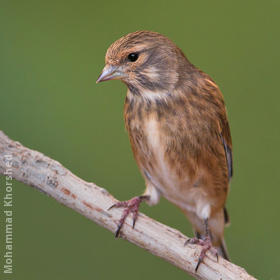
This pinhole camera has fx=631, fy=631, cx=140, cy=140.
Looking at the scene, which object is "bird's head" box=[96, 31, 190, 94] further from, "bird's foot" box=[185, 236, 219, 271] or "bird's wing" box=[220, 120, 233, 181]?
"bird's foot" box=[185, 236, 219, 271]

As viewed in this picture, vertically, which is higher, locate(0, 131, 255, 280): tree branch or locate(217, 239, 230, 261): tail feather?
locate(217, 239, 230, 261): tail feather

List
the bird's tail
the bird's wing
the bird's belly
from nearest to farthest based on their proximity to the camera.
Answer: the bird's belly < the bird's wing < the bird's tail

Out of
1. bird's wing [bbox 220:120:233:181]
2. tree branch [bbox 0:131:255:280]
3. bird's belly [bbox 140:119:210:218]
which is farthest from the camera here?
bird's wing [bbox 220:120:233:181]

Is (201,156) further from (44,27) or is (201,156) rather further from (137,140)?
(44,27)

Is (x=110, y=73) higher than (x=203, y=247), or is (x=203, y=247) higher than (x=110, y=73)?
(x=110, y=73)

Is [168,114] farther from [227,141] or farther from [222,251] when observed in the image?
[222,251]

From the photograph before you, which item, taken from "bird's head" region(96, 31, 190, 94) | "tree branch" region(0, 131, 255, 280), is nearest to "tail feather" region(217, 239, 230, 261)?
"tree branch" region(0, 131, 255, 280)

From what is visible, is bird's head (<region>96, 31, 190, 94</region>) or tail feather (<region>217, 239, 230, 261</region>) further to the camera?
tail feather (<region>217, 239, 230, 261</region>)

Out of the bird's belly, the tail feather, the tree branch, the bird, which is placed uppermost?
the bird

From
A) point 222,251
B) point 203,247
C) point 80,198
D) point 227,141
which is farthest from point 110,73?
point 222,251
